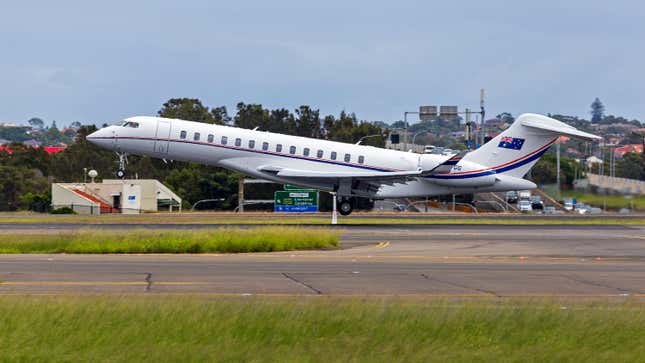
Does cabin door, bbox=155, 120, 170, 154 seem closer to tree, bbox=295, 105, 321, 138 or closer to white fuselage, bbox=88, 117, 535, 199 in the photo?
white fuselage, bbox=88, 117, 535, 199

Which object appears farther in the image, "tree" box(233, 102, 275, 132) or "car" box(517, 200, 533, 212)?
"tree" box(233, 102, 275, 132)

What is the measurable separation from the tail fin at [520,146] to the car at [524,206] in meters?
26.2

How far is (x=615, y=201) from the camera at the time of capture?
44375 millimetres

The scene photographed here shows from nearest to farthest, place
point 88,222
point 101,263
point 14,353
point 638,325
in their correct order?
point 14,353
point 638,325
point 101,263
point 88,222

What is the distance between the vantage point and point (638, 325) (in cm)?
1237

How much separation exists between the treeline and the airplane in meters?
27.7

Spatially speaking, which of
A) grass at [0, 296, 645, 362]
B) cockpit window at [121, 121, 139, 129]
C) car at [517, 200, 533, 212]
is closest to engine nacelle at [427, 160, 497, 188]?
cockpit window at [121, 121, 139, 129]

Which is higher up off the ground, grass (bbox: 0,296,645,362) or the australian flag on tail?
the australian flag on tail

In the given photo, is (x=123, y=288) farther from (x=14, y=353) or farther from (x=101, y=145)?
(x=101, y=145)

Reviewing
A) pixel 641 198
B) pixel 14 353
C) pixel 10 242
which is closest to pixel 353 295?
pixel 14 353

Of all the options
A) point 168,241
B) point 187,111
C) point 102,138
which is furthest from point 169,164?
point 168,241

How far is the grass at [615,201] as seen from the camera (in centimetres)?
4388

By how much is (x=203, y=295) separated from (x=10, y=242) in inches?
521

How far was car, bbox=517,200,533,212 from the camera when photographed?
7021 cm
